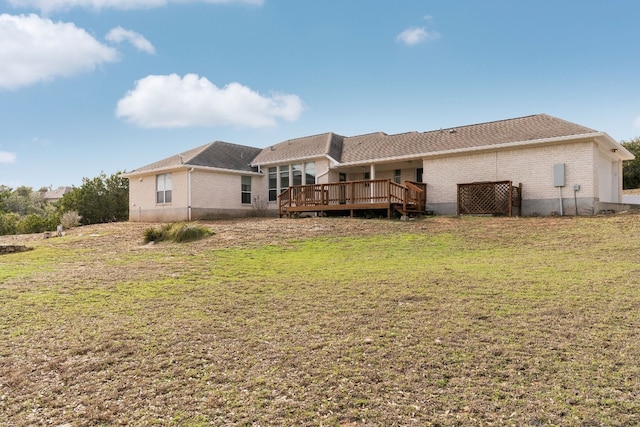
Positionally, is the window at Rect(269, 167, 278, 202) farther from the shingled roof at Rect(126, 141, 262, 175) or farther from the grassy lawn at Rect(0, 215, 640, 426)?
the grassy lawn at Rect(0, 215, 640, 426)

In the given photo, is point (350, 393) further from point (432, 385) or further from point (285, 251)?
point (285, 251)

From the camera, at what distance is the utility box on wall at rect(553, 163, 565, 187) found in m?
15.7

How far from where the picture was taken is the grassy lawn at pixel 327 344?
10.2 ft

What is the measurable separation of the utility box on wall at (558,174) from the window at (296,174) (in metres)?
12.3

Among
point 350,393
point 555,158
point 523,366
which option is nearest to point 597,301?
point 523,366

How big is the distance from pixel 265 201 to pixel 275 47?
373 inches

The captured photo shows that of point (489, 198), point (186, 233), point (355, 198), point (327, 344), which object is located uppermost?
point (355, 198)

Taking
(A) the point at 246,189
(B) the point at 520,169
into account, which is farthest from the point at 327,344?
(A) the point at 246,189

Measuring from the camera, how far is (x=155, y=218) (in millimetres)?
23328

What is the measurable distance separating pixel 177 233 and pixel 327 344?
35.3ft

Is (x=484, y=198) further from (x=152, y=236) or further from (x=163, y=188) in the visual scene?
(x=163, y=188)

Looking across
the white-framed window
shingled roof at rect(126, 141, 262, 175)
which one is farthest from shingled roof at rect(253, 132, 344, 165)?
shingled roof at rect(126, 141, 262, 175)

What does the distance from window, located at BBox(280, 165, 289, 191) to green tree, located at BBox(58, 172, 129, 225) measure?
554 inches

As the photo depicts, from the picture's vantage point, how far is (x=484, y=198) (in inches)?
653
